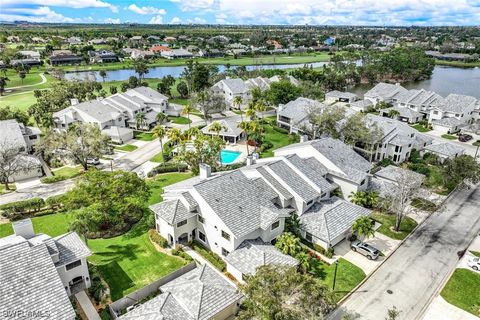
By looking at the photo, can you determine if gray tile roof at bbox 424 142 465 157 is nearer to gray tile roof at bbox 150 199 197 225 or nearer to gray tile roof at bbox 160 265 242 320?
gray tile roof at bbox 150 199 197 225

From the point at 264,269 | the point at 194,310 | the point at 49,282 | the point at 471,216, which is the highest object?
the point at 264,269

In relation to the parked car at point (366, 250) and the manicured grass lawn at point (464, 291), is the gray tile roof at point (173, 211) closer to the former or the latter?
the parked car at point (366, 250)

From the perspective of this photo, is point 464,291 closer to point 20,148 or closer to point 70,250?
point 70,250

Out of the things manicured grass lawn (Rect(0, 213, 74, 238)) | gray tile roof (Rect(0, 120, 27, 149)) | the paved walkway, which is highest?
gray tile roof (Rect(0, 120, 27, 149))

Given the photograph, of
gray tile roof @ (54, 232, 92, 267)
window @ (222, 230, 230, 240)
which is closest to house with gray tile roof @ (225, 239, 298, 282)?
window @ (222, 230, 230, 240)

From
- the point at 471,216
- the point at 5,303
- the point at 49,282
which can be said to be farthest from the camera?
the point at 471,216

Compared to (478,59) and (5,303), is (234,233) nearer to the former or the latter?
(5,303)

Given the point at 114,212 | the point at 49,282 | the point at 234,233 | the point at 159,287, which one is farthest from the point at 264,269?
the point at 114,212
